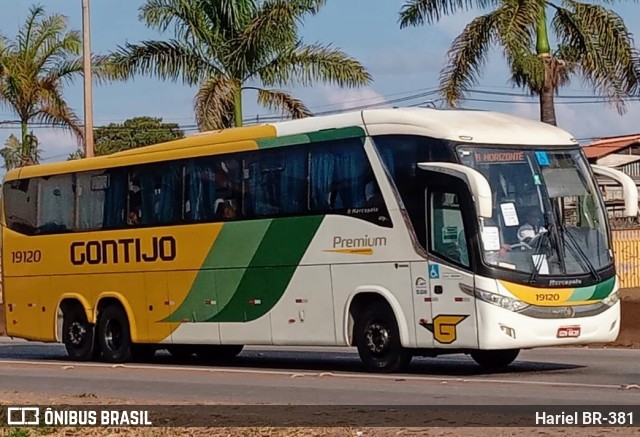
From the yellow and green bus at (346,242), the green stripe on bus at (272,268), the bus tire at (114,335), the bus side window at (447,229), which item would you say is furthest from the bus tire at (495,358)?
the bus tire at (114,335)

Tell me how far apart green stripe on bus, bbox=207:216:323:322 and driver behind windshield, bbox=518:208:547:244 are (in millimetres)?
3199

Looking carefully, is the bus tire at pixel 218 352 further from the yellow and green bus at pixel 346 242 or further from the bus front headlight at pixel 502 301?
the bus front headlight at pixel 502 301

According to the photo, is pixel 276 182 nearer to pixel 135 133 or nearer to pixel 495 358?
pixel 495 358

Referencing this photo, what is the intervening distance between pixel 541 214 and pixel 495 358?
2.66 m

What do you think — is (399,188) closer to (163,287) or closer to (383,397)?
(383,397)

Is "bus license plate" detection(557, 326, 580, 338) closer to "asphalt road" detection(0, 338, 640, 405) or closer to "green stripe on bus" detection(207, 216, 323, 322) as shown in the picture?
"asphalt road" detection(0, 338, 640, 405)

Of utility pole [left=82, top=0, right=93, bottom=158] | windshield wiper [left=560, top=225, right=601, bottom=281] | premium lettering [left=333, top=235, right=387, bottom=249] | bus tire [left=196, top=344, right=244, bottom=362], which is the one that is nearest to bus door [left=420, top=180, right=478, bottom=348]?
premium lettering [left=333, top=235, right=387, bottom=249]

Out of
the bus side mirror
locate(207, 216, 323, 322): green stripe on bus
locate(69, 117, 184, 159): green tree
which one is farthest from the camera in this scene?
locate(69, 117, 184, 159): green tree

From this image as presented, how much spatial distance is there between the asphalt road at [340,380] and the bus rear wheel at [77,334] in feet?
1.41

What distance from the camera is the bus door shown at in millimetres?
16734

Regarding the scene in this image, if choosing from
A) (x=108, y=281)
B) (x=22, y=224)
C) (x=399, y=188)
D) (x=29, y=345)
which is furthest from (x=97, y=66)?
(x=399, y=188)

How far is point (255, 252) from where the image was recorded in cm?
1970

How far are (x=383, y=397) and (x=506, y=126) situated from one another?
190 inches

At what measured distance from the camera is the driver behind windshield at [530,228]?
16.8 meters
